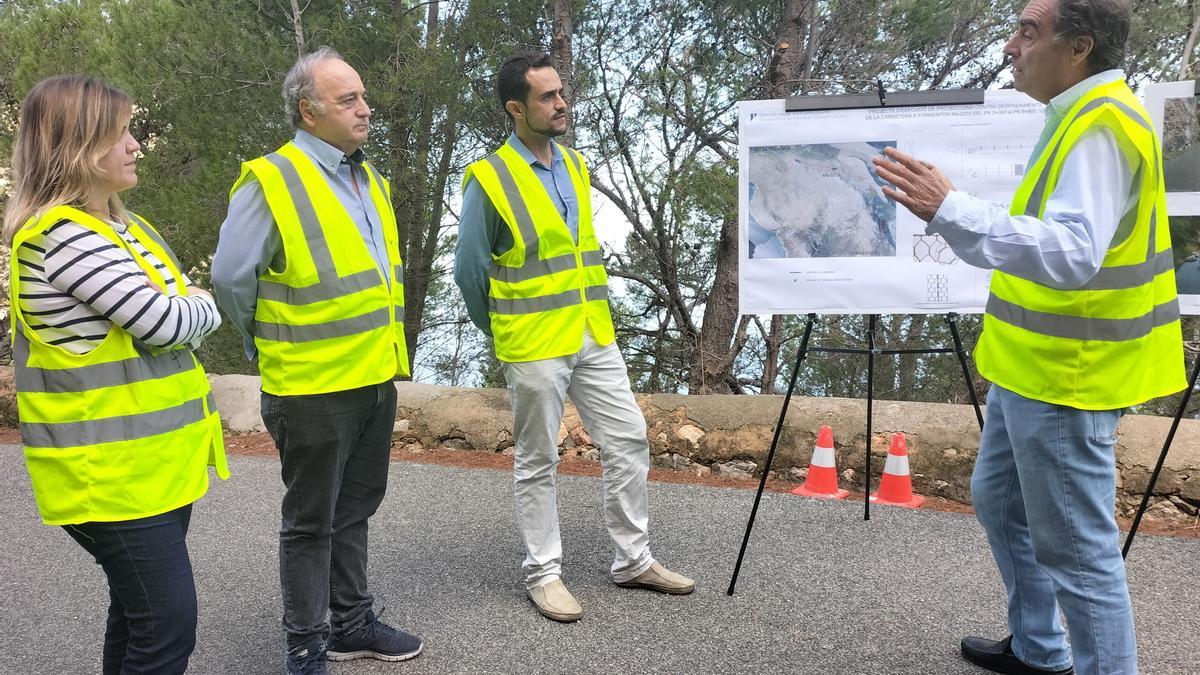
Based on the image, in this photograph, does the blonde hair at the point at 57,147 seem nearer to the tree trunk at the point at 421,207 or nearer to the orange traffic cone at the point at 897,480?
the orange traffic cone at the point at 897,480

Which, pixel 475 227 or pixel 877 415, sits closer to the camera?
pixel 475 227

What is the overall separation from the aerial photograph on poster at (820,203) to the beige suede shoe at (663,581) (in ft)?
4.50

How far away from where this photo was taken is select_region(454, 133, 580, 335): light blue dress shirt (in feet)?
9.96

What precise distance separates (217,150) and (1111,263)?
888 cm

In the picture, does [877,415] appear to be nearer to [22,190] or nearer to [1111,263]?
[1111,263]

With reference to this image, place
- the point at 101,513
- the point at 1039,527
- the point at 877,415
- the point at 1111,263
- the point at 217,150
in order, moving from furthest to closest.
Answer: the point at 217,150
the point at 877,415
the point at 1039,527
the point at 1111,263
the point at 101,513

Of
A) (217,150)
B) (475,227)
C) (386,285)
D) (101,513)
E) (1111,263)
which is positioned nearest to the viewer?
(101,513)

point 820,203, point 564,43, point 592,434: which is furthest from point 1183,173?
point 564,43

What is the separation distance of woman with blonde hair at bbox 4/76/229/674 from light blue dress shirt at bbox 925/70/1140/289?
5.90ft

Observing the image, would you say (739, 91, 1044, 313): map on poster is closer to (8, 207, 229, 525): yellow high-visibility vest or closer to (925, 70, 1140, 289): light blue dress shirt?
(925, 70, 1140, 289): light blue dress shirt

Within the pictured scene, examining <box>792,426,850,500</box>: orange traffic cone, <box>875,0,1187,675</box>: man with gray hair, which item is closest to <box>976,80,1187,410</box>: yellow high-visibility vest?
<box>875,0,1187,675</box>: man with gray hair

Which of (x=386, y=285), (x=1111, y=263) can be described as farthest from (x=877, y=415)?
(x=386, y=285)

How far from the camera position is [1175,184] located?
310 cm

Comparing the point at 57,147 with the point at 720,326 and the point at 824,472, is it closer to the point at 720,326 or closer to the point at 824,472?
the point at 824,472
